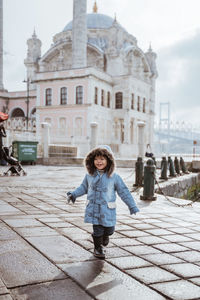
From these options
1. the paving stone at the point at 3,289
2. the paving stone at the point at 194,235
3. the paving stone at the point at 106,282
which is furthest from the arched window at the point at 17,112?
the paving stone at the point at 3,289

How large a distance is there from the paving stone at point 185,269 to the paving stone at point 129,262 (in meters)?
0.19

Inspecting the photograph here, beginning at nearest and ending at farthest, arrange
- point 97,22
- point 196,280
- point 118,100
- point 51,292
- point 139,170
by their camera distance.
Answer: point 51,292
point 196,280
point 139,170
point 118,100
point 97,22

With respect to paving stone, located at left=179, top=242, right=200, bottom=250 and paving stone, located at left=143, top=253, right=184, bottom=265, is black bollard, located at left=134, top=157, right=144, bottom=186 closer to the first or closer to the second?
paving stone, located at left=179, top=242, right=200, bottom=250

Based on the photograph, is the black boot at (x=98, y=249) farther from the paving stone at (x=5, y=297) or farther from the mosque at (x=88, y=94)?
the mosque at (x=88, y=94)

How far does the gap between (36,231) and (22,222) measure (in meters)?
0.51

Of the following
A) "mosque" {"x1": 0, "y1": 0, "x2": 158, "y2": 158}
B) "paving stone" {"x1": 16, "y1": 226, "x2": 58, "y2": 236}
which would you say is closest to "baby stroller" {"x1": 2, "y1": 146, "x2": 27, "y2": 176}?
"paving stone" {"x1": 16, "y1": 226, "x2": 58, "y2": 236}

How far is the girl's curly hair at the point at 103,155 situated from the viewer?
10.7 ft

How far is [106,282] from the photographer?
2508 millimetres

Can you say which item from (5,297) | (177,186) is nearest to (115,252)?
(5,297)

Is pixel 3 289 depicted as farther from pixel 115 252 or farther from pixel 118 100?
pixel 118 100

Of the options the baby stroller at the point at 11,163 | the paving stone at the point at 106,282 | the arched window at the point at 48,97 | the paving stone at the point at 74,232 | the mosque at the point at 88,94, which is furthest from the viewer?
the arched window at the point at 48,97

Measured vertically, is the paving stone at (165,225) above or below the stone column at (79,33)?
Answer: below

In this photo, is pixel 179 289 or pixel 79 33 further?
pixel 79 33

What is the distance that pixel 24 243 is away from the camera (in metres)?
3.43
